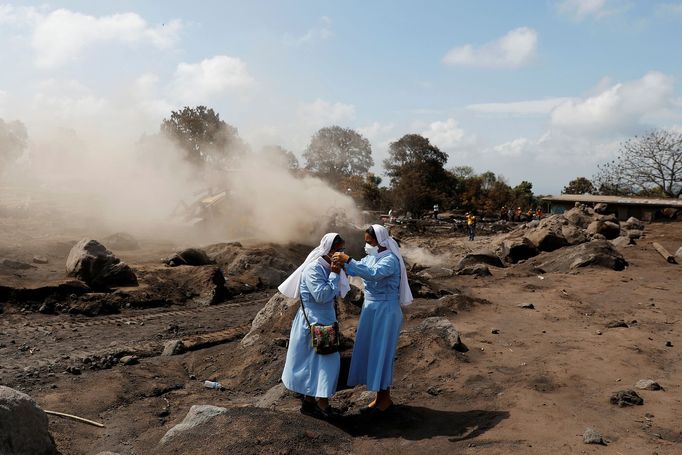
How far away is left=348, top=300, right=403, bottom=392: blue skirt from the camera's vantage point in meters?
5.14

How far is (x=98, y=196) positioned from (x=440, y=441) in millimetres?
31932

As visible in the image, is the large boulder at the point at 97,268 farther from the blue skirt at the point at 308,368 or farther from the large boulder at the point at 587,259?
the large boulder at the point at 587,259

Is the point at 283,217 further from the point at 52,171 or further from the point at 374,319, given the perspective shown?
the point at 52,171

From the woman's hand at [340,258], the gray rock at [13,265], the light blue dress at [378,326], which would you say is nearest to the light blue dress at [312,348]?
the woman's hand at [340,258]

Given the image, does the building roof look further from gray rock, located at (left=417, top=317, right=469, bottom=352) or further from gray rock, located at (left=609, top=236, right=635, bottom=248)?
gray rock, located at (left=417, top=317, right=469, bottom=352)

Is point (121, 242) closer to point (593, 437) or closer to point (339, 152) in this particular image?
point (593, 437)

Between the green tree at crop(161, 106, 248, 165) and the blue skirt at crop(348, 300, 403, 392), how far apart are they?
112ft

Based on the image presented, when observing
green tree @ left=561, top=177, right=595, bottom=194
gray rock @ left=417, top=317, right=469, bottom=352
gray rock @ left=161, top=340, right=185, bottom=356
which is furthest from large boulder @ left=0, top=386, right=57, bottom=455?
green tree @ left=561, top=177, right=595, bottom=194

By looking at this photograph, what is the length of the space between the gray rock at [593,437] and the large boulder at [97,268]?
456 inches

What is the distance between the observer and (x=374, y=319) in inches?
207

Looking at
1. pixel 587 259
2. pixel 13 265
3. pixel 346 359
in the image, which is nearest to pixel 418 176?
Result: pixel 587 259

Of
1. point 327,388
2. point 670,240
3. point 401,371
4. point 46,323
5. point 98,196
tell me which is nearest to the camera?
point 327,388

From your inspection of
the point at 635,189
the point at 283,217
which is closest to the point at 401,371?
the point at 283,217

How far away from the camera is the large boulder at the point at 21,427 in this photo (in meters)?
4.30
